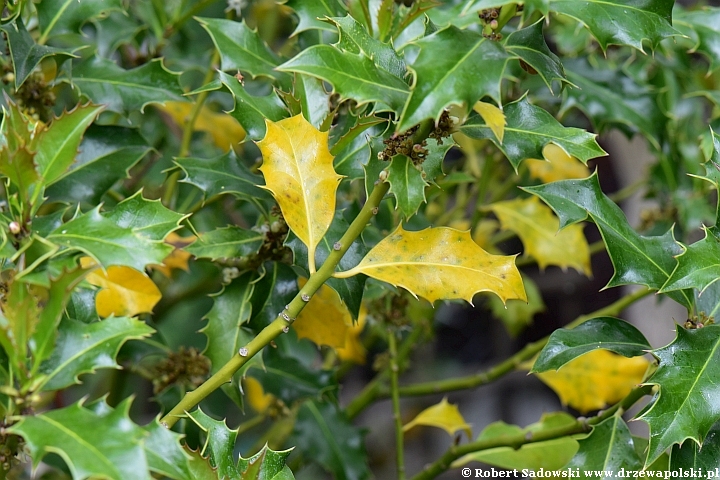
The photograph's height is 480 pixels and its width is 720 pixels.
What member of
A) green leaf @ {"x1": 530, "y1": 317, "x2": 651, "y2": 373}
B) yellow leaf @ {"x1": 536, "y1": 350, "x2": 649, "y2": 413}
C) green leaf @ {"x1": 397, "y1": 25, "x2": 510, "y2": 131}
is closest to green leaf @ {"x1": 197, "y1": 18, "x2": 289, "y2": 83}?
green leaf @ {"x1": 397, "y1": 25, "x2": 510, "y2": 131}

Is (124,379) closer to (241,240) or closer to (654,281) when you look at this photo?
(241,240)

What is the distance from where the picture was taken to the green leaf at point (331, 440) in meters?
1.14

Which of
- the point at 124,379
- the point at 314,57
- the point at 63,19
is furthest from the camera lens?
the point at 124,379

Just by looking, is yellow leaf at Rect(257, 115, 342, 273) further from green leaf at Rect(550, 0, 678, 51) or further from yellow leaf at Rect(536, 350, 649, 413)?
yellow leaf at Rect(536, 350, 649, 413)

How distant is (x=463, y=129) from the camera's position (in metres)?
0.65

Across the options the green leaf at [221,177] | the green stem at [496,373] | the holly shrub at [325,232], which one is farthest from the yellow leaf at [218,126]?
the green stem at [496,373]

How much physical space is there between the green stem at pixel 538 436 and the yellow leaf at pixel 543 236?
0.40 m

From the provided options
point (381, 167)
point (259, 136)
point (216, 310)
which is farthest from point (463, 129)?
point (216, 310)

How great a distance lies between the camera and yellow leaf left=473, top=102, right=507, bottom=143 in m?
0.58

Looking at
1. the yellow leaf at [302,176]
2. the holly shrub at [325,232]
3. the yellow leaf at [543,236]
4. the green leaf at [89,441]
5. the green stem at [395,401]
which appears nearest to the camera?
the green leaf at [89,441]

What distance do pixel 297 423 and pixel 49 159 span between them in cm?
70

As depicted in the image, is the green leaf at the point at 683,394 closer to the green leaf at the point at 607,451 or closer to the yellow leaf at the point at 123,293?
the green leaf at the point at 607,451

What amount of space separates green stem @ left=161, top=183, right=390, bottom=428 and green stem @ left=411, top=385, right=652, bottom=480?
0.36 m

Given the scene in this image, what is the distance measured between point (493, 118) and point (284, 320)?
0.83 feet
